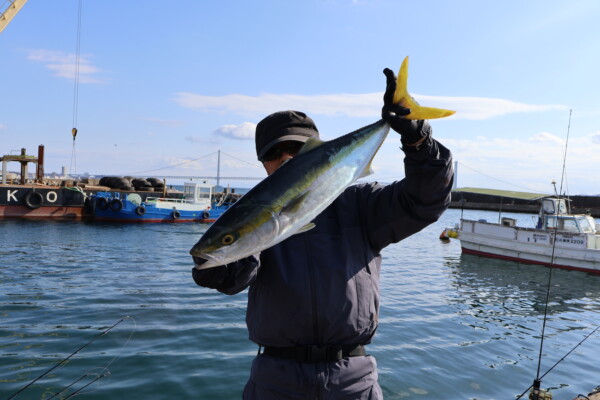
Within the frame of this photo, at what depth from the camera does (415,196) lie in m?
2.63

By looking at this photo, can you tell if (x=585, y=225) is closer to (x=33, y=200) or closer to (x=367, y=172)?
(x=367, y=172)

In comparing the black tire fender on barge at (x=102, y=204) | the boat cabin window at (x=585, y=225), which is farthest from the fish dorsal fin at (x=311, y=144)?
the black tire fender on barge at (x=102, y=204)

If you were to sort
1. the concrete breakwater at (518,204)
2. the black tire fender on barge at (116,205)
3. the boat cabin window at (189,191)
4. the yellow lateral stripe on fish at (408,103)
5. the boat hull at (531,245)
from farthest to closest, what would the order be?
1. the concrete breakwater at (518,204)
2. the boat cabin window at (189,191)
3. the black tire fender on barge at (116,205)
4. the boat hull at (531,245)
5. the yellow lateral stripe on fish at (408,103)

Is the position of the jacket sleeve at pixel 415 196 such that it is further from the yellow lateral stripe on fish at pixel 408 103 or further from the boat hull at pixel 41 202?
the boat hull at pixel 41 202

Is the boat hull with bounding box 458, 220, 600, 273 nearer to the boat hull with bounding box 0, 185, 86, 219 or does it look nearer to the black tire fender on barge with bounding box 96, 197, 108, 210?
the black tire fender on barge with bounding box 96, 197, 108, 210

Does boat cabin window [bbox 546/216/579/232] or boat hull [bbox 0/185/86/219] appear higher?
boat cabin window [bbox 546/216/579/232]

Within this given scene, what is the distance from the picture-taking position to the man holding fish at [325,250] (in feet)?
8.14

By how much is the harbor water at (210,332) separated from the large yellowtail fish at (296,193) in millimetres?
5607

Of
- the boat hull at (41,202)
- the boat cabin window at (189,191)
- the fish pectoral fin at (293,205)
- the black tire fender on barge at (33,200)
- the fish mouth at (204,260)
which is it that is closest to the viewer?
the fish mouth at (204,260)

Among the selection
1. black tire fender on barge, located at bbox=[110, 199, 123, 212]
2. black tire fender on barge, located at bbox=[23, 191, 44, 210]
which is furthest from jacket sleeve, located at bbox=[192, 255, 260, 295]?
black tire fender on barge, located at bbox=[23, 191, 44, 210]

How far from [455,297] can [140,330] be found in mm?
11372

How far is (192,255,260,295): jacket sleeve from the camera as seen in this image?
8.38ft

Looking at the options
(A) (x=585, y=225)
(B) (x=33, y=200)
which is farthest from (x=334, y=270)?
(B) (x=33, y=200)

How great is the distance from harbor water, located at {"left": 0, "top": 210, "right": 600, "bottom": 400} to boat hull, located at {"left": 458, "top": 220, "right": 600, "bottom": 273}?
2968 millimetres
